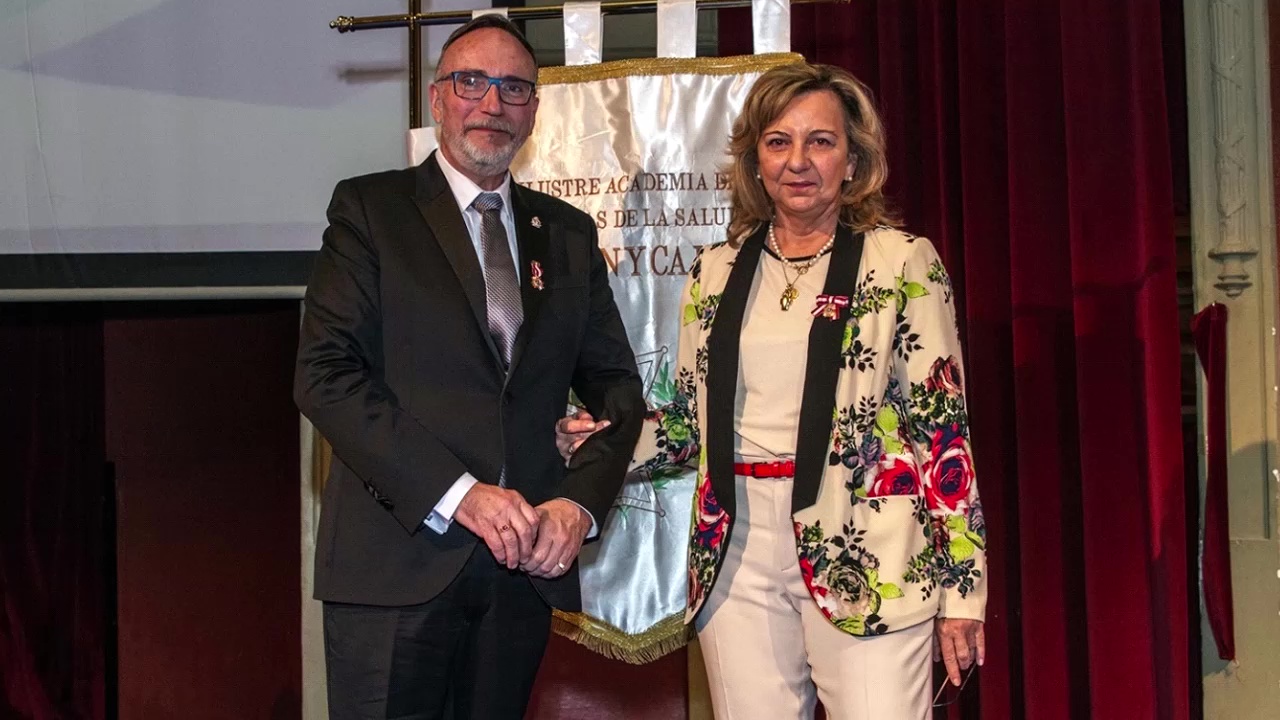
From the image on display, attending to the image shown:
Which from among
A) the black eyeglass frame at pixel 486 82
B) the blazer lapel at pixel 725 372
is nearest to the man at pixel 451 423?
the black eyeglass frame at pixel 486 82

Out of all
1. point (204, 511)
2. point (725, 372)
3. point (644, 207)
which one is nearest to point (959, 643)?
point (725, 372)

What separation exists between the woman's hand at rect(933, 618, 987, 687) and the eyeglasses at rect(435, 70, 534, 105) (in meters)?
1.09

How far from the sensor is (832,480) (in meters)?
2.03

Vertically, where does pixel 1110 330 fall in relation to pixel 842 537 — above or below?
above

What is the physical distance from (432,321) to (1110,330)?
1.90 metres

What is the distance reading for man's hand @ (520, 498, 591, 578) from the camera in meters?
1.88

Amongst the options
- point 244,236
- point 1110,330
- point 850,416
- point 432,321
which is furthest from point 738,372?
point 244,236

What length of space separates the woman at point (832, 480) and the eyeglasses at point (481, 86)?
46 centimetres

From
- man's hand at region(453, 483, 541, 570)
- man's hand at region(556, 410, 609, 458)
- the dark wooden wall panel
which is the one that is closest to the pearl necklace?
man's hand at region(556, 410, 609, 458)

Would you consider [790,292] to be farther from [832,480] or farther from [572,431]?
[572,431]

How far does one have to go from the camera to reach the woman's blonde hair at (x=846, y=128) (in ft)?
7.37

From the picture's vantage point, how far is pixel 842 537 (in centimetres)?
201

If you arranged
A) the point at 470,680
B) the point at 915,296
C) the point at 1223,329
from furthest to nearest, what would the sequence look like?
the point at 1223,329, the point at 915,296, the point at 470,680

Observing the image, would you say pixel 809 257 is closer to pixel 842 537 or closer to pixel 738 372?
pixel 738 372
